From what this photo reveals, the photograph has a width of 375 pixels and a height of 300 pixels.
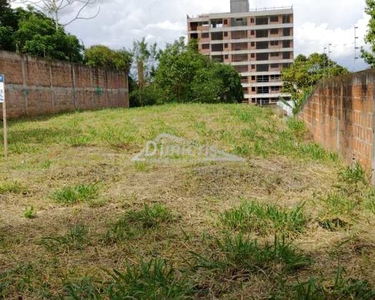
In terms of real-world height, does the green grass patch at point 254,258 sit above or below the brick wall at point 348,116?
below

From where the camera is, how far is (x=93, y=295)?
2236 millimetres

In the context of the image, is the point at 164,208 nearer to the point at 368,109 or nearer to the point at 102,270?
the point at 102,270

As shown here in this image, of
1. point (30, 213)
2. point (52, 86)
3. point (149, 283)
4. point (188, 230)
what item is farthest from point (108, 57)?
point (149, 283)

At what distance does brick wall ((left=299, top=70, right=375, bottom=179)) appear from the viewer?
438cm

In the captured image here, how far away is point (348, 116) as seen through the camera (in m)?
5.26

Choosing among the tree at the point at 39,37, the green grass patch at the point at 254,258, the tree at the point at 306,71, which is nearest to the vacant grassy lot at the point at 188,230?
the green grass patch at the point at 254,258

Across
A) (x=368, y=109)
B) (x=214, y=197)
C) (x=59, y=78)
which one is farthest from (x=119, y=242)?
(x=59, y=78)

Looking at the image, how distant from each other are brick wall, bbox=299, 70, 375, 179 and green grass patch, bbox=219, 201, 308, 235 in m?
1.45

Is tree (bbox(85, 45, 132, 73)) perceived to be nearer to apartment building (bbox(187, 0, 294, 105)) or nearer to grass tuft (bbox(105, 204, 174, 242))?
apartment building (bbox(187, 0, 294, 105))

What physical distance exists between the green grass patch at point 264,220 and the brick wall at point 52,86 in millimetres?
13504

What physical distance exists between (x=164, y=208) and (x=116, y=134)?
19.1ft
